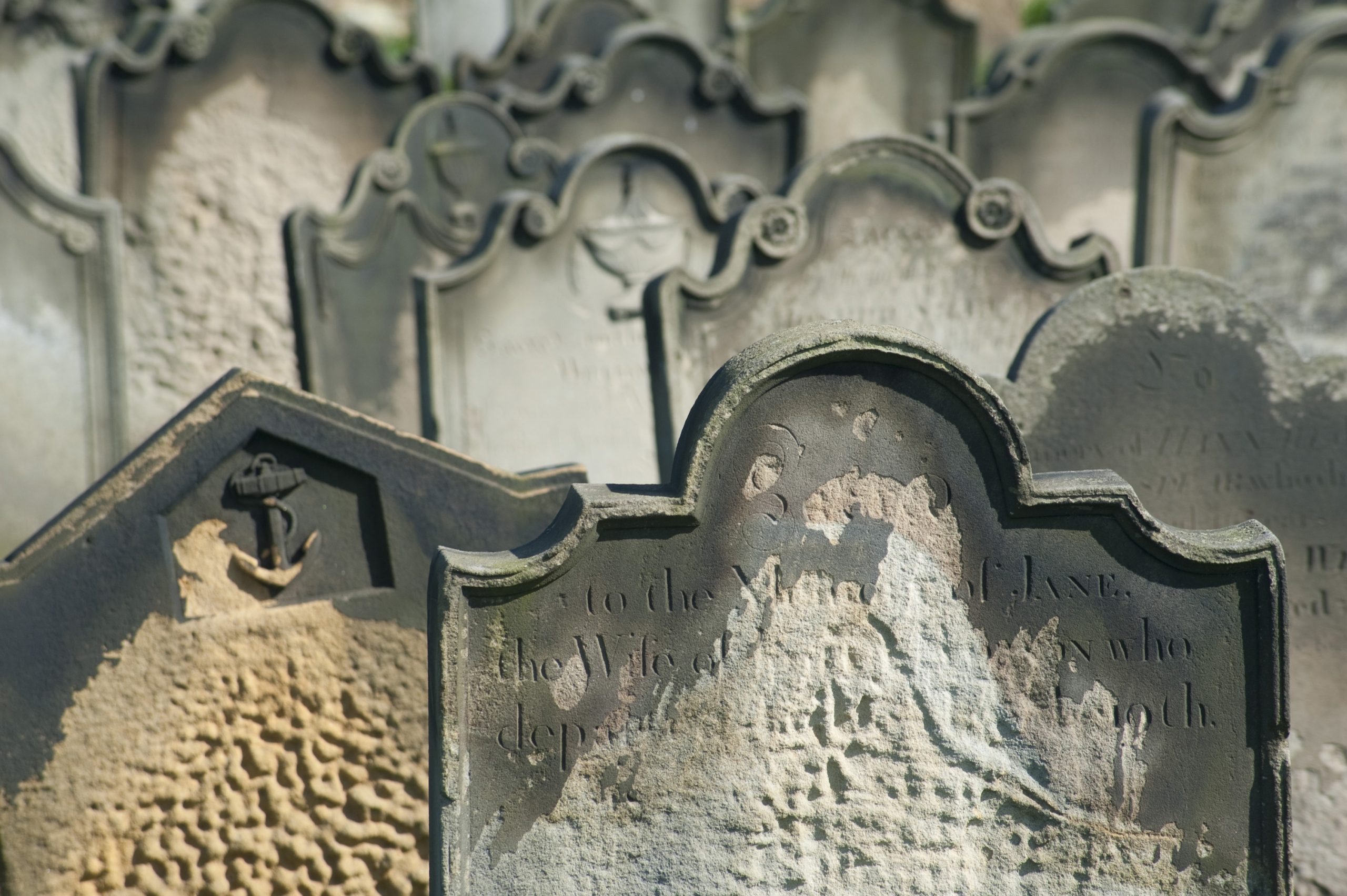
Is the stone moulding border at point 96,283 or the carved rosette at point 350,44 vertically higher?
the carved rosette at point 350,44

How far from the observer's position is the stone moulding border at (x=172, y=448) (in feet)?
9.84

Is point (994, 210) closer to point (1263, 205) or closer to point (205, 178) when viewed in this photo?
point (1263, 205)

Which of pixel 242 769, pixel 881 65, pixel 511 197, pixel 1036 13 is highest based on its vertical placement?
pixel 1036 13

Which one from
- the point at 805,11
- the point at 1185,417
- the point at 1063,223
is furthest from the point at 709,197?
the point at 805,11

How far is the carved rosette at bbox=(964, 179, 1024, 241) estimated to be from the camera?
449 centimetres

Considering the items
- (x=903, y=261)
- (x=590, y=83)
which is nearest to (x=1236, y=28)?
(x=590, y=83)

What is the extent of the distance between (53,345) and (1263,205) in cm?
493

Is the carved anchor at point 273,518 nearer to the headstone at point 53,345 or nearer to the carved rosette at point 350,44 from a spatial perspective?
the headstone at point 53,345

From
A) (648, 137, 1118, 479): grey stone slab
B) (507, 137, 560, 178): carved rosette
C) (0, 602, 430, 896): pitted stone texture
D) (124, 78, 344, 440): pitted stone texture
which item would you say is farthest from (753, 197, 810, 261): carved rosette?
(124, 78, 344, 440): pitted stone texture

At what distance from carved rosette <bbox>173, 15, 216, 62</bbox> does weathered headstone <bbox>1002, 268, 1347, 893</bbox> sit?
17.0 ft

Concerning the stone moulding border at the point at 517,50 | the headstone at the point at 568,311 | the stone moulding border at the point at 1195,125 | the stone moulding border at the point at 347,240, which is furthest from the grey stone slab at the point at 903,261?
the stone moulding border at the point at 517,50

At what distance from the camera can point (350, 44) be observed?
7.49m

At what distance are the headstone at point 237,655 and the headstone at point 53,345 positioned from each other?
3.10 m

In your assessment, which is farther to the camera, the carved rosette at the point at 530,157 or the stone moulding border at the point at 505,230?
the carved rosette at the point at 530,157
